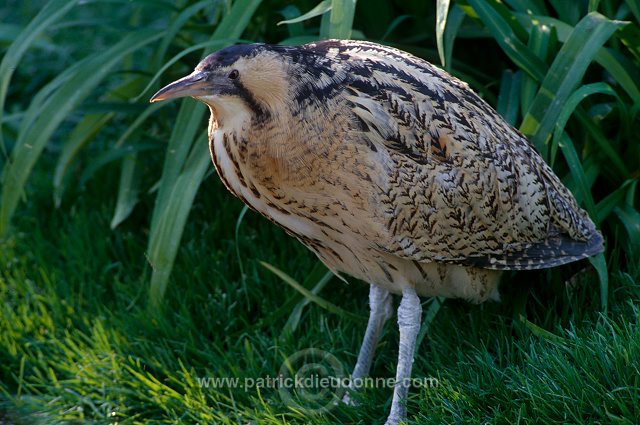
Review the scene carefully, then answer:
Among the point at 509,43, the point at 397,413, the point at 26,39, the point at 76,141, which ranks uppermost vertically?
the point at 509,43

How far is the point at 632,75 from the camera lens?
4133 mm

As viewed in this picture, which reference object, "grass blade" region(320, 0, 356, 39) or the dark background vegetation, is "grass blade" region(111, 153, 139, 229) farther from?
"grass blade" region(320, 0, 356, 39)

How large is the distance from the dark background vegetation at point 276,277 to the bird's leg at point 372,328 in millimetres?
142

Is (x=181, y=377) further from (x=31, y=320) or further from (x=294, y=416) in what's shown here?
(x=31, y=320)

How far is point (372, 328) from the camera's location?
3906 millimetres

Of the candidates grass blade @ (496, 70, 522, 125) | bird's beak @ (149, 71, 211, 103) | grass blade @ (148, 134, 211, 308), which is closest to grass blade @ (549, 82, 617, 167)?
grass blade @ (496, 70, 522, 125)

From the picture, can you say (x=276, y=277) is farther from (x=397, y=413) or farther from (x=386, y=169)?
(x=386, y=169)

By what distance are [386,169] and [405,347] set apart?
74 centimetres

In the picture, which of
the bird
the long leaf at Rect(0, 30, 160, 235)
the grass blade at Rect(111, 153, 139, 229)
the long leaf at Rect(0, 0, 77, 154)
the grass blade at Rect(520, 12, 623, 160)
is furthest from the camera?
the grass blade at Rect(111, 153, 139, 229)

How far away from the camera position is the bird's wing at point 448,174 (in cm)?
333

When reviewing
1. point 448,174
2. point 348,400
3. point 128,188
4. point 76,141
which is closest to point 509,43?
point 448,174

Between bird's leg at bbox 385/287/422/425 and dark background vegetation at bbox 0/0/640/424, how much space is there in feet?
0.22

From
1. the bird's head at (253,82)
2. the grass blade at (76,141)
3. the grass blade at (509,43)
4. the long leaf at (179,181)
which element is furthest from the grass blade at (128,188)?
the grass blade at (509,43)

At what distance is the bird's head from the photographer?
3158 millimetres
